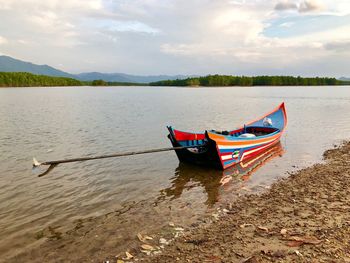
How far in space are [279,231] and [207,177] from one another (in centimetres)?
717

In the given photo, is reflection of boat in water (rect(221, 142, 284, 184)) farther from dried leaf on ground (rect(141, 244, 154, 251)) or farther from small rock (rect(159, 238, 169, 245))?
dried leaf on ground (rect(141, 244, 154, 251))

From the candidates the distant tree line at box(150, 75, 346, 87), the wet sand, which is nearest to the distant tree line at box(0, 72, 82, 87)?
the distant tree line at box(150, 75, 346, 87)

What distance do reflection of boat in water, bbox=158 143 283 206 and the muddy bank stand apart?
2.08m

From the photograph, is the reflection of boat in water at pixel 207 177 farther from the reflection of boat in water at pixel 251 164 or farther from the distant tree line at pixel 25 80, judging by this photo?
the distant tree line at pixel 25 80

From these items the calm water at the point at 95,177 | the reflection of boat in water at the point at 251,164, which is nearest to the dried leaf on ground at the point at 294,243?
the calm water at the point at 95,177

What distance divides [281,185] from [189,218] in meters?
5.34

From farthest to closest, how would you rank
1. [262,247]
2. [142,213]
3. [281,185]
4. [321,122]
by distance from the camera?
[321,122]
[281,185]
[142,213]
[262,247]

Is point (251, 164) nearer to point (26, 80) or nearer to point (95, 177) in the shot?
point (95, 177)

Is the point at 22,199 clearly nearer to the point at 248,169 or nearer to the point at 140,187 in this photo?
the point at 140,187

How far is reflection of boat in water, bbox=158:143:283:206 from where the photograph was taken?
1295 cm

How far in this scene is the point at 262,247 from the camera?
732 cm

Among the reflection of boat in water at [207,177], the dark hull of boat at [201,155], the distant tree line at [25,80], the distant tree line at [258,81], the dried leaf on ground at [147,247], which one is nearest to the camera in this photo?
the dried leaf on ground at [147,247]

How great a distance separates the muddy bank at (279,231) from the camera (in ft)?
22.7

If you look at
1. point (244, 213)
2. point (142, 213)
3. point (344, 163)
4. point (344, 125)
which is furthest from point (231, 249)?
point (344, 125)
